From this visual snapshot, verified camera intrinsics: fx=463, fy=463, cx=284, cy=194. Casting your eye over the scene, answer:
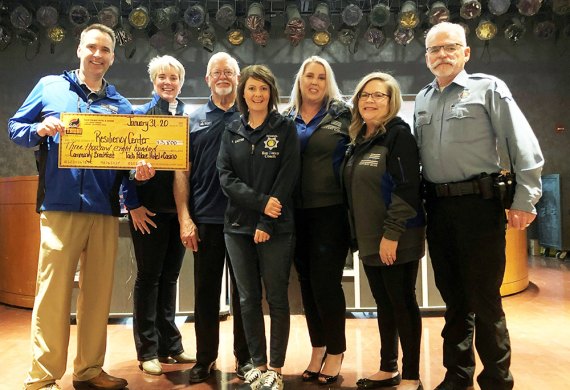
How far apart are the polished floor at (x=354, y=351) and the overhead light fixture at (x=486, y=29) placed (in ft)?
12.3

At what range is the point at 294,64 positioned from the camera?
7.18m

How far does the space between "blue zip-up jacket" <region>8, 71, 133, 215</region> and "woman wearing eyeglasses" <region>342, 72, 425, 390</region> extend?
116cm

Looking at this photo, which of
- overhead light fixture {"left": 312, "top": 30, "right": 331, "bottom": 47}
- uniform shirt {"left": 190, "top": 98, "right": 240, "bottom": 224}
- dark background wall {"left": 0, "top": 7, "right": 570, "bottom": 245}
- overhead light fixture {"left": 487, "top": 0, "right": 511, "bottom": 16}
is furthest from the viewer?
dark background wall {"left": 0, "top": 7, "right": 570, "bottom": 245}

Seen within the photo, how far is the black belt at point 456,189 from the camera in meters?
1.97

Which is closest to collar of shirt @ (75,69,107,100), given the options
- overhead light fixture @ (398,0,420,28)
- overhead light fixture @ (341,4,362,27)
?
overhead light fixture @ (341,4,362,27)

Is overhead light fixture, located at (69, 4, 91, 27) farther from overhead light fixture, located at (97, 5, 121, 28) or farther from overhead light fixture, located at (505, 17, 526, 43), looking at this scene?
overhead light fixture, located at (505, 17, 526, 43)

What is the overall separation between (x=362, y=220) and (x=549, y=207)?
620 cm

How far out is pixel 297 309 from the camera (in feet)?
13.0

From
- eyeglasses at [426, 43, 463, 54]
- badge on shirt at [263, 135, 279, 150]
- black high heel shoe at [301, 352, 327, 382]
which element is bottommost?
black high heel shoe at [301, 352, 327, 382]

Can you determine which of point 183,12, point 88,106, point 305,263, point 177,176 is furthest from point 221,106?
point 183,12

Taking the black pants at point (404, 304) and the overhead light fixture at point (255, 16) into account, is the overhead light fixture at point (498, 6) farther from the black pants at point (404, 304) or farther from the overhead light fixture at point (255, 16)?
the black pants at point (404, 304)

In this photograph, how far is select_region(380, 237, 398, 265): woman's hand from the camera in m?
2.05

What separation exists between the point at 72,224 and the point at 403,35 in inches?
219

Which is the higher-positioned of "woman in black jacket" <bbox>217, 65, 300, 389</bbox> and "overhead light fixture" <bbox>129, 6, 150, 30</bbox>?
"overhead light fixture" <bbox>129, 6, 150, 30</bbox>
